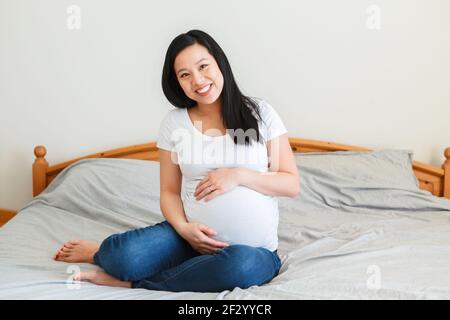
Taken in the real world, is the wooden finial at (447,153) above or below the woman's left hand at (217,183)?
below

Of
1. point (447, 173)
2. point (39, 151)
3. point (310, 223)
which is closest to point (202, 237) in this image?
point (310, 223)

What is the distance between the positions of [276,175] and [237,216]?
15 cm

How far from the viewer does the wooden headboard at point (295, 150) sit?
2285 millimetres

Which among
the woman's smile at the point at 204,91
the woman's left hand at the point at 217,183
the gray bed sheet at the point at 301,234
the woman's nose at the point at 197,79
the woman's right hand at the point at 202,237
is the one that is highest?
the woman's nose at the point at 197,79

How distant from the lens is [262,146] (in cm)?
136

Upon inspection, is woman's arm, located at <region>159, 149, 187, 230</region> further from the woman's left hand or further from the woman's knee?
the woman's knee

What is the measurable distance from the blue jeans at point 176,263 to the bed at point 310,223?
34mm

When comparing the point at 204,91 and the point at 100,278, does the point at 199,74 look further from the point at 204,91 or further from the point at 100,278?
the point at 100,278

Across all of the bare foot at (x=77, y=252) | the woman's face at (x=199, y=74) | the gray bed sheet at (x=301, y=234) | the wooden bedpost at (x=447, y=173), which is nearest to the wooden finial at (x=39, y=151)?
the gray bed sheet at (x=301, y=234)

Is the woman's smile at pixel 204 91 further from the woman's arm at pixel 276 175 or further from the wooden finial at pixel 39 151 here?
the wooden finial at pixel 39 151

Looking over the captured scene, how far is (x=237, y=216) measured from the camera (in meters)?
1.28

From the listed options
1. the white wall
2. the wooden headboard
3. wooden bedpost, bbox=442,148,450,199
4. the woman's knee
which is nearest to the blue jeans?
the woman's knee

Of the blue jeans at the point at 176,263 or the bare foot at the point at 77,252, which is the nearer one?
the blue jeans at the point at 176,263

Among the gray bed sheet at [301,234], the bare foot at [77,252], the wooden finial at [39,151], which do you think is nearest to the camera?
the gray bed sheet at [301,234]
